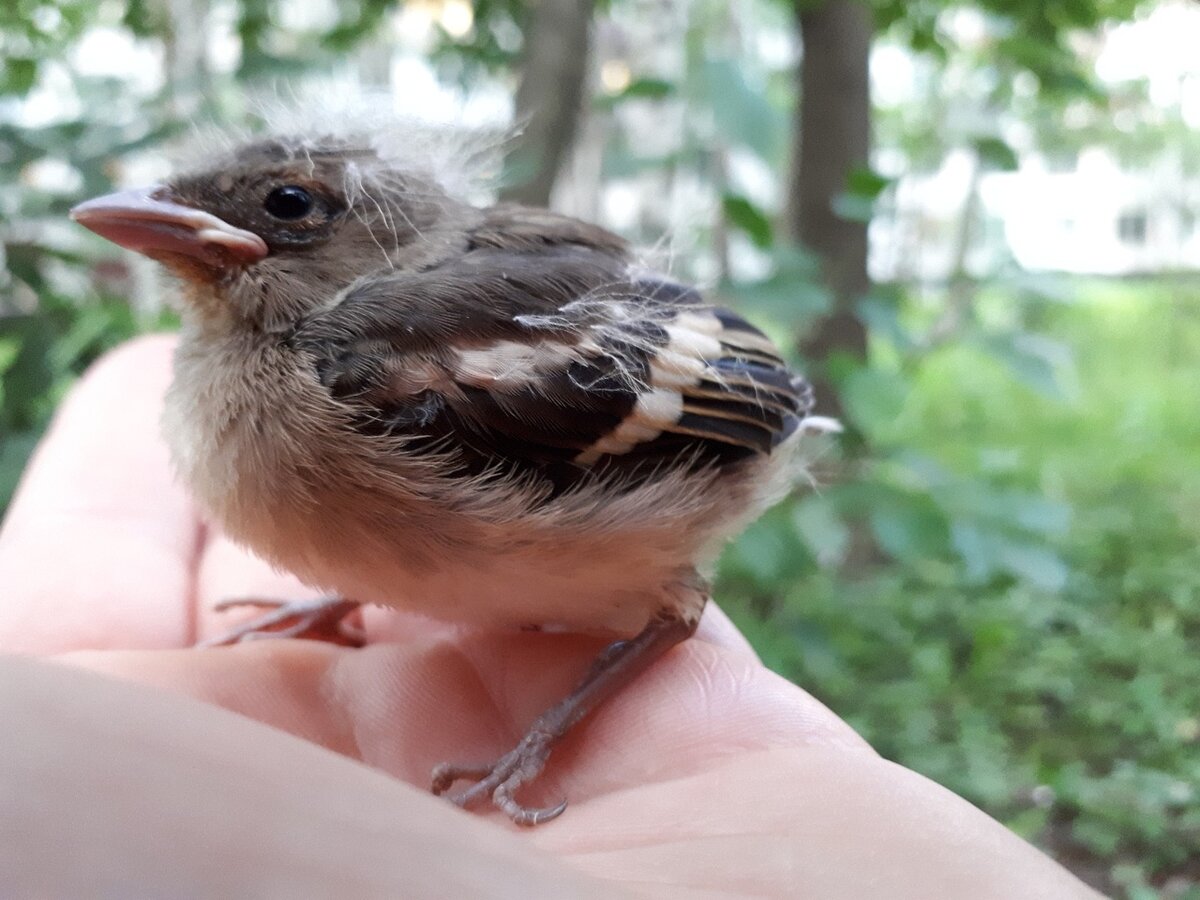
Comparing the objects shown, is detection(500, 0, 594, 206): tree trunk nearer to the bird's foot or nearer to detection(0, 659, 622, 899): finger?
the bird's foot

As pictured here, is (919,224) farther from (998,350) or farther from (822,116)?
(998,350)

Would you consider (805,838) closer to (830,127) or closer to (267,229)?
(267,229)

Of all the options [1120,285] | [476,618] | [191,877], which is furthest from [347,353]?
[1120,285]

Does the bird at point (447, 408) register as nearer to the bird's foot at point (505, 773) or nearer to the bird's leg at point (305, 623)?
the bird's foot at point (505, 773)

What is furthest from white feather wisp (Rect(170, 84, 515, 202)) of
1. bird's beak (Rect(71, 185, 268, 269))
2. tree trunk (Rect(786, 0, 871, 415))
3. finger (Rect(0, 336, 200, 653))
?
tree trunk (Rect(786, 0, 871, 415))

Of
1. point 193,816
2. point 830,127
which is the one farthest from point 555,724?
point 830,127

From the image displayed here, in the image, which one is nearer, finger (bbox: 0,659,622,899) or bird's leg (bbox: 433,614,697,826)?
finger (bbox: 0,659,622,899)
